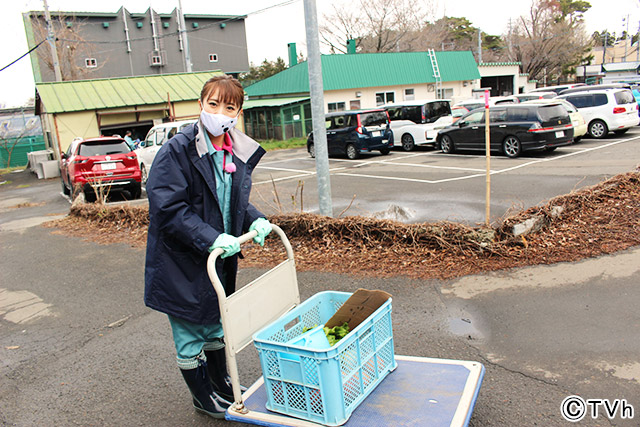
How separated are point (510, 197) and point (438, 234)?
426cm

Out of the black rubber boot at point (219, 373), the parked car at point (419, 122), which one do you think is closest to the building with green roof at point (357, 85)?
the parked car at point (419, 122)

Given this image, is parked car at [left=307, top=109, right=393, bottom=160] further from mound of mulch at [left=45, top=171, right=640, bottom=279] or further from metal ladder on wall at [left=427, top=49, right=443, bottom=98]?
metal ladder on wall at [left=427, top=49, right=443, bottom=98]

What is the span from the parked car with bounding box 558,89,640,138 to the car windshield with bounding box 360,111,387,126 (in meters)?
6.88

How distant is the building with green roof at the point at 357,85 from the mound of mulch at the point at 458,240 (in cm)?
2370

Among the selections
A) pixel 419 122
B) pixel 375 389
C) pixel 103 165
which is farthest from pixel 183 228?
pixel 419 122

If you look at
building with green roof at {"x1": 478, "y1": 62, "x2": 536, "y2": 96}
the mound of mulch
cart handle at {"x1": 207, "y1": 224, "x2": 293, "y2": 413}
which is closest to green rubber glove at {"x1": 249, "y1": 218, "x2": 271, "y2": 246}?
cart handle at {"x1": 207, "y1": 224, "x2": 293, "y2": 413}

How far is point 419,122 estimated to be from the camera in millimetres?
19328

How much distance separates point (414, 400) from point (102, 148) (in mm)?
12369

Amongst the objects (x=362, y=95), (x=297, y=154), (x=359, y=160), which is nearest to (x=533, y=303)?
(x=359, y=160)

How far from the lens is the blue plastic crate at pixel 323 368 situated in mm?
2635

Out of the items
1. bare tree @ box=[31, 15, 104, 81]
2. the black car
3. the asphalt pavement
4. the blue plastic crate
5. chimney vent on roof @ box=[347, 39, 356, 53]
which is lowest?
the asphalt pavement

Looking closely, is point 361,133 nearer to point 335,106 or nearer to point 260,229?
point 335,106

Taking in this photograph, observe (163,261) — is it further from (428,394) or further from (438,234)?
(438,234)

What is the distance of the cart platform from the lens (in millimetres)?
2723
